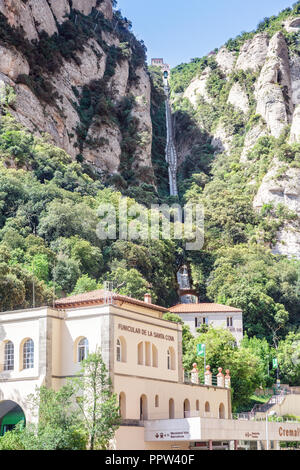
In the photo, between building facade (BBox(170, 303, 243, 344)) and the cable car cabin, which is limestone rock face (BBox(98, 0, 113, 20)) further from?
the cable car cabin

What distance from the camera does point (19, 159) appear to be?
319 feet

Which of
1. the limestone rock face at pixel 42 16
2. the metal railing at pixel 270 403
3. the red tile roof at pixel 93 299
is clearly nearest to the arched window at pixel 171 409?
the red tile roof at pixel 93 299

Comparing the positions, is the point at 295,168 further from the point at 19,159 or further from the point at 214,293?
the point at 19,159

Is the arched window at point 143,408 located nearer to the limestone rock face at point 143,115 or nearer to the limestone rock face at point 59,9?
the limestone rock face at point 143,115

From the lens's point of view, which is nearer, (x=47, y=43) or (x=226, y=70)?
(x=47, y=43)

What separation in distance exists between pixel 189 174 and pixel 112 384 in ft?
353

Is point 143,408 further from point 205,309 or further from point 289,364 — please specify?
point 205,309

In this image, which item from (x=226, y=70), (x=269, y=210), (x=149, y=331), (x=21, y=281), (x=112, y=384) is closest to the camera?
(x=112, y=384)

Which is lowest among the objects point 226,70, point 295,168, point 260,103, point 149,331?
point 149,331

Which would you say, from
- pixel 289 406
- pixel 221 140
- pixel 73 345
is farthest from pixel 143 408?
pixel 221 140

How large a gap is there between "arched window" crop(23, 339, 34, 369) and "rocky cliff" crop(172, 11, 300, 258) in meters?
73.1

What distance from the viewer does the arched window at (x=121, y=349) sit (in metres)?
46.3

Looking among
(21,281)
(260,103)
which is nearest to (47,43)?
(260,103)

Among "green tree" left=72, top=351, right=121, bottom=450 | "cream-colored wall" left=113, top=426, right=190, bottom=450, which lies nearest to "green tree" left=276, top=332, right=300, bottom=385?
"cream-colored wall" left=113, top=426, right=190, bottom=450
